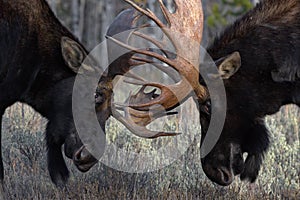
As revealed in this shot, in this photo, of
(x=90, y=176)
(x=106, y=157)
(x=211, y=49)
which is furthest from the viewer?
(x=106, y=157)

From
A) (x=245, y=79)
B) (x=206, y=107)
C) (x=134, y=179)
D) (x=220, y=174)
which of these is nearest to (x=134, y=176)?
(x=134, y=179)

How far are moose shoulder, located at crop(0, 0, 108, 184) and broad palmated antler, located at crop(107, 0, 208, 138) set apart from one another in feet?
0.98

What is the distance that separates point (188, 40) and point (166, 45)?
180 millimetres

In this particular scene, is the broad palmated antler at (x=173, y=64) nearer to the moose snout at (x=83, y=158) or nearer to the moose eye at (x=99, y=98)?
the moose eye at (x=99, y=98)

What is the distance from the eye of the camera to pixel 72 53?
6445 millimetres

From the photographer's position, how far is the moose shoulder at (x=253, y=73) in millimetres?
6371

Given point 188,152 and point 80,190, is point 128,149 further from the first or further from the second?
point 80,190

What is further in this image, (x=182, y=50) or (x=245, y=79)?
(x=245, y=79)

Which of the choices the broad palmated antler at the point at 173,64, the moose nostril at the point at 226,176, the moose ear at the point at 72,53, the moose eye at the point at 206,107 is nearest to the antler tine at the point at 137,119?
the broad palmated antler at the point at 173,64

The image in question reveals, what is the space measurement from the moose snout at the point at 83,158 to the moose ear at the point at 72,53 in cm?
72

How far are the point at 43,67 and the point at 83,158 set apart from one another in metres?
0.95

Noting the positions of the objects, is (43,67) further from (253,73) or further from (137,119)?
(253,73)

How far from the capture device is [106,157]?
7621mm

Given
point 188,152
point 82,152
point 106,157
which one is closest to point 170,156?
point 188,152
